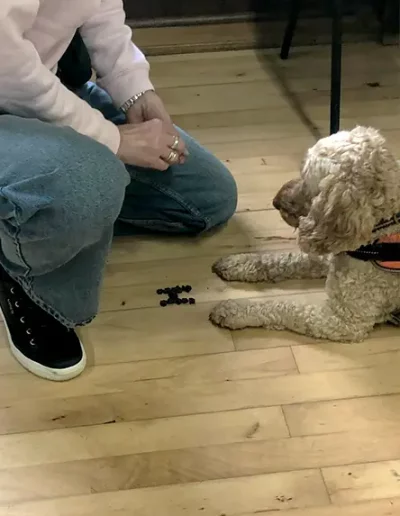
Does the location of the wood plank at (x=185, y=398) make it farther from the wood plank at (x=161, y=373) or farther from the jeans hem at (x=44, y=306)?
the jeans hem at (x=44, y=306)

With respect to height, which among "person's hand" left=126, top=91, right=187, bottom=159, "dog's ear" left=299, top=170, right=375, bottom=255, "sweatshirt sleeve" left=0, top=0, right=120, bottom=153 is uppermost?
"sweatshirt sleeve" left=0, top=0, right=120, bottom=153

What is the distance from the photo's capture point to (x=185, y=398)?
1.41m

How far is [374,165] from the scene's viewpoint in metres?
1.33

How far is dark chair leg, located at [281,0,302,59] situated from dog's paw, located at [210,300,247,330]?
3.88 feet

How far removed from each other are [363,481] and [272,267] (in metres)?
0.54

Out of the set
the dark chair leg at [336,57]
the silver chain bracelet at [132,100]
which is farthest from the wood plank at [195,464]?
the dark chair leg at [336,57]

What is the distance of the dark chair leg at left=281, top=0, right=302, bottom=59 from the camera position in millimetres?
2307

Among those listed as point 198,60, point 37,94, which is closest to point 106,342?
point 37,94

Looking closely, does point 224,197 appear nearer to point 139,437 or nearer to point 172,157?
point 172,157

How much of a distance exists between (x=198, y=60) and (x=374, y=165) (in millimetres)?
1293

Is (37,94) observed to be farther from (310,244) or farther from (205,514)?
(205,514)

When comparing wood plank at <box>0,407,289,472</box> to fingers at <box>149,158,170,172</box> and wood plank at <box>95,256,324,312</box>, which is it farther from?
fingers at <box>149,158,170,172</box>

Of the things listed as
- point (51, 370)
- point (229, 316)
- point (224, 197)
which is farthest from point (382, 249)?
point (51, 370)

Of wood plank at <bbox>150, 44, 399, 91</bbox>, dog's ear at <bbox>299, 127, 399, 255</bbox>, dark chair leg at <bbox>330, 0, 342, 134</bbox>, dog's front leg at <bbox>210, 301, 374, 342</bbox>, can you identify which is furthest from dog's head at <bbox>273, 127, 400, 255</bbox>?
wood plank at <bbox>150, 44, 399, 91</bbox>
